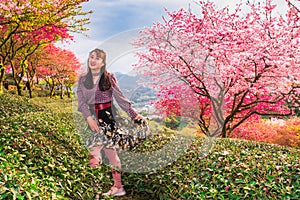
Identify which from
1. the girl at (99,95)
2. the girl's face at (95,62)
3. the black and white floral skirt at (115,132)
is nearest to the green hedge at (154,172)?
the black and white floral skirt at (115,132)

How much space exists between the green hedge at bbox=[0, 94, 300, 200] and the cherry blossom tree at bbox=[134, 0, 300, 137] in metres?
2.40

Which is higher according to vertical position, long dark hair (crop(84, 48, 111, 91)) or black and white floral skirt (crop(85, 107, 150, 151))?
long dark hair (crop(84, 48, 111, 91))

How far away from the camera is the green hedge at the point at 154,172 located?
3504mm

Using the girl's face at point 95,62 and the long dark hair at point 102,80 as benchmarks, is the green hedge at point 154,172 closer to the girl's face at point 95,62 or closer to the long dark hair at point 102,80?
the long dark hair at point 102,80

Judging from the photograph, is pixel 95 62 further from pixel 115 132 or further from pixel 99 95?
pixel 115 132

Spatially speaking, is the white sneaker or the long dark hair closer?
the long dark hair

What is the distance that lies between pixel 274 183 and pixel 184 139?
6.68 feet

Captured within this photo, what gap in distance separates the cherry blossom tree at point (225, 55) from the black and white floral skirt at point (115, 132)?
9.72 ft

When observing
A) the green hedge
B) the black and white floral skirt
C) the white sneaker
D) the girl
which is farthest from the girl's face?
the white sneaker

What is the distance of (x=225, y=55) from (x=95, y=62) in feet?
14.5

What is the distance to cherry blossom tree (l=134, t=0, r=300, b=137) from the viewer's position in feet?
22.4

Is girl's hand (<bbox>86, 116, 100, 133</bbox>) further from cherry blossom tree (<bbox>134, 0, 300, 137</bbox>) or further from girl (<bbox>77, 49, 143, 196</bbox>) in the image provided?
cherry blossom tree (<bbox>134, 0, 300, 137</bbox>)

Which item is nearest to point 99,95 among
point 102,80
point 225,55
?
point 102,80

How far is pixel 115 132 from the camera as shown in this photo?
144 inches
